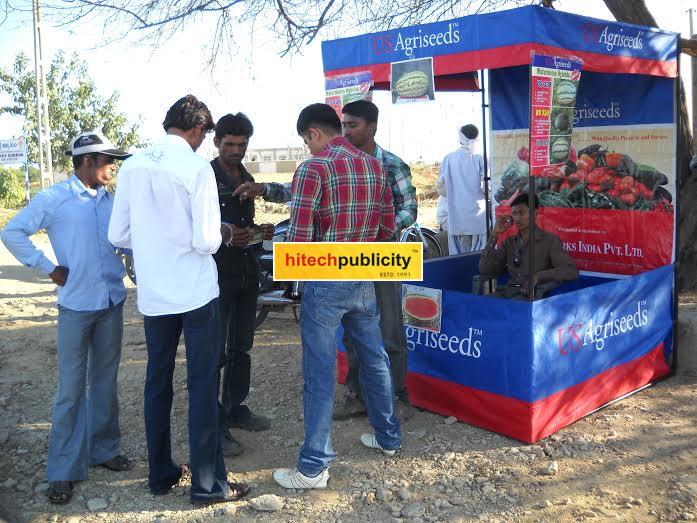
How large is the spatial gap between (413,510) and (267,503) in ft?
2.29

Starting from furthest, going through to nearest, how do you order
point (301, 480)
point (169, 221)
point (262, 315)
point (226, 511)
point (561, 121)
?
point (262, 315) → point (561, 121) → point (301, 480) → point (226, 511) → point (169, 221)

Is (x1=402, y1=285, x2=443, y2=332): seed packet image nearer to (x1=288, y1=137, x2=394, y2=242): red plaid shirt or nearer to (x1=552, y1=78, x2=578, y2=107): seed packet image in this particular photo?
(x1=288, y1=137, x2=394, y2=242): red plaid shirt

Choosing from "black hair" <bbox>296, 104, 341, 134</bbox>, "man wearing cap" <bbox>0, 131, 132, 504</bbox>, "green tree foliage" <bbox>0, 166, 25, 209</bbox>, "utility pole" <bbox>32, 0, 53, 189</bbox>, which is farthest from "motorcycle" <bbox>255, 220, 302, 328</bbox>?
"green tree foliage" <bbox>0, 166, 25, 209</bbox>

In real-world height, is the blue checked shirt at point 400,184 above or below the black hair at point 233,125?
below

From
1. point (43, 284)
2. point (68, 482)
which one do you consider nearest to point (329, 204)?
point (68, 482)

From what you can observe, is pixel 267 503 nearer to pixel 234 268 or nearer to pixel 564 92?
pixel 234 268

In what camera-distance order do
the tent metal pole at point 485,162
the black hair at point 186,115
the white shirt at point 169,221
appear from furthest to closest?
the tent metal pole at point 485,162
the black hair at point 186,115
the white shirt at point 169,221

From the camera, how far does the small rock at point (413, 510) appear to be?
3.33 m

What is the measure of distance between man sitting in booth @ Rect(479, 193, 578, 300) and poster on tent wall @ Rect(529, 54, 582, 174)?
0.74 m

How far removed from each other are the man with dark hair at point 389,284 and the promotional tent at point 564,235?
18 cm

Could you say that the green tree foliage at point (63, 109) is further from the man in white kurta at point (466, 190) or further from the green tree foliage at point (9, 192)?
the man in white kurta at point (466, 190)

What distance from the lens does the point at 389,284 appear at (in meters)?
4.33

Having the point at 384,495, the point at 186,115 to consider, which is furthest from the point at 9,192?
the point at 384,495

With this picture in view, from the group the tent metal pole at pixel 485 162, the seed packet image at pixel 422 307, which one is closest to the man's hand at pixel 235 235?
the seed packet image at pixel 422 307
